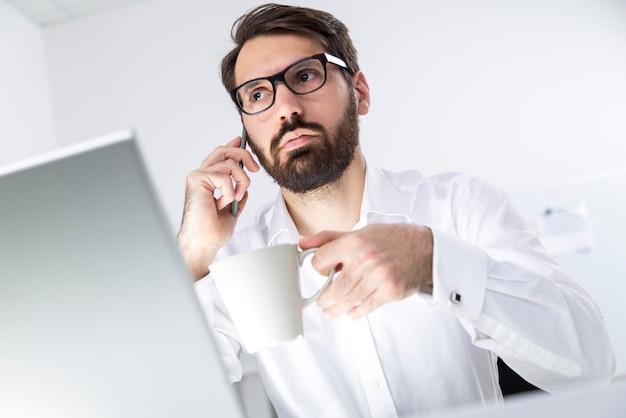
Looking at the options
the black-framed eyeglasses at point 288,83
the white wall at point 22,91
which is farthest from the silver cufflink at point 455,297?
the white wall at point 22,91

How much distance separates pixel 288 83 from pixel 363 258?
83 centimetres

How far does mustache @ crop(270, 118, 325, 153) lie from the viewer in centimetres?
147

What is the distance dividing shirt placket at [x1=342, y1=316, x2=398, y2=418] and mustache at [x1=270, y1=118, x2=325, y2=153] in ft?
1.42

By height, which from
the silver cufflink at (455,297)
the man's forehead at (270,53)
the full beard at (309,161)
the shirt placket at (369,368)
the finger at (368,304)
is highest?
the man's forehead at (270,53)

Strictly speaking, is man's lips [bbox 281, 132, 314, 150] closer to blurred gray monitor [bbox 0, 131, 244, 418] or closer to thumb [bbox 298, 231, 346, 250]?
thumb [bbox 298, 231, 346, 250]

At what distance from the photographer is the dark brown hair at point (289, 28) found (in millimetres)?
1619

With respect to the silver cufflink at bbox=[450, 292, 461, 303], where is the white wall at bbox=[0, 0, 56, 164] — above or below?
above

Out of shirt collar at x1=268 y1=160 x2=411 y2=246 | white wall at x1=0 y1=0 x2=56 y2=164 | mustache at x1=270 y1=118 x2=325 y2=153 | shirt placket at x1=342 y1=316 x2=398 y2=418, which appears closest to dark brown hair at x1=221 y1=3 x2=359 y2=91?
mustache at x1=270 y1=118 x2=325 y2=153

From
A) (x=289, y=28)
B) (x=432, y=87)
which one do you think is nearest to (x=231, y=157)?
(x=289, y=28)

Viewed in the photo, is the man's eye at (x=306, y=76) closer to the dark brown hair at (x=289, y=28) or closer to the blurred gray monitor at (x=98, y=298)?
the dark brown hair at (x=289, y=28)

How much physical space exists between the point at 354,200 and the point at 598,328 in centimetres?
68

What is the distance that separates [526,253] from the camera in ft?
3.78

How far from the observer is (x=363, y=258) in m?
0.76

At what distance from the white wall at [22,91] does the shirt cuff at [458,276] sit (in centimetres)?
307
